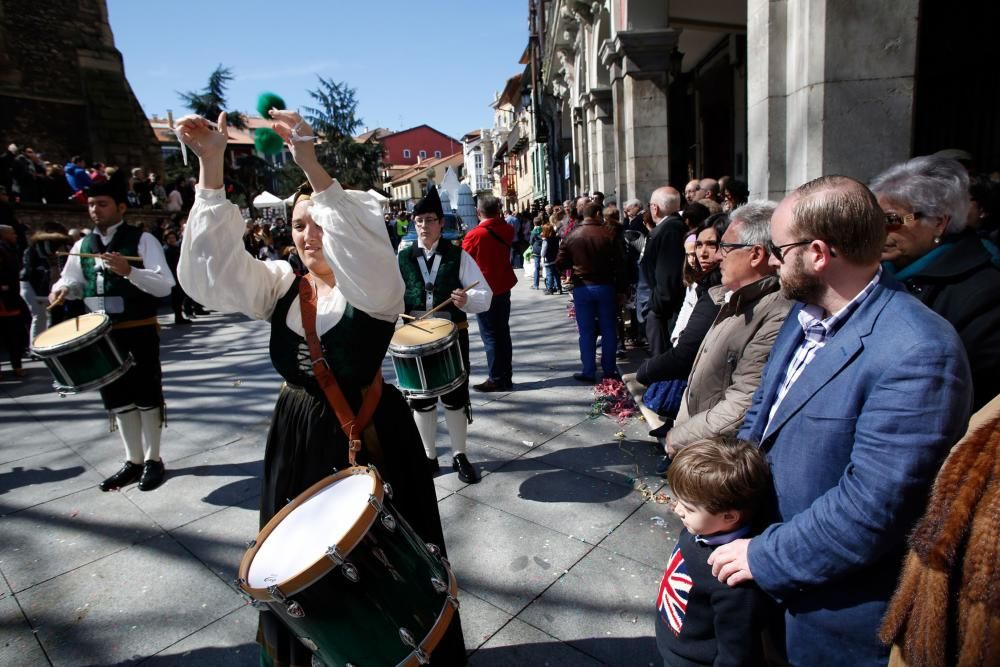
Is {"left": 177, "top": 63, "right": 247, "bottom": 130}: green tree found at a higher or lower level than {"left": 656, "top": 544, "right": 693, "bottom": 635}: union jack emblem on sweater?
higher

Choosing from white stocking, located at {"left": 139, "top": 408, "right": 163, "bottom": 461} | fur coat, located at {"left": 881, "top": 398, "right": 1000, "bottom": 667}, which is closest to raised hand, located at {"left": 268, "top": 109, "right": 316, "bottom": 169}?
fur coat, located at {"left": 881, "top": 398, "right": 1000, "bottom": 667}

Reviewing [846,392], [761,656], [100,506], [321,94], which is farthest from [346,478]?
[321,94]

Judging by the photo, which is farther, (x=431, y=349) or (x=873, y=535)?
(x=431, y=349)

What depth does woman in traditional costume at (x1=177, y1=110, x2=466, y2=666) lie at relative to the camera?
191 centimetres

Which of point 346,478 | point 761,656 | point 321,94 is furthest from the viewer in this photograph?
point 321,94

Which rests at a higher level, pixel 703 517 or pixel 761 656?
pixel 703 517

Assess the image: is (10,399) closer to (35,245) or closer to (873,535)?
(35,245)

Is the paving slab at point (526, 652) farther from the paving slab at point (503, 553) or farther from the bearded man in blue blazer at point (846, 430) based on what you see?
the bearded man in blue blazer at point (846, 430)

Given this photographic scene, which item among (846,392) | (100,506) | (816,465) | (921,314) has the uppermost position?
(921,314)

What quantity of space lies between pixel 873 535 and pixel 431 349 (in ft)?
8.49

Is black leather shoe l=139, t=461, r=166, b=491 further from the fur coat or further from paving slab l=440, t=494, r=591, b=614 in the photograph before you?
the fur coat

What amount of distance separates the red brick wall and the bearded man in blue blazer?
3332 inches

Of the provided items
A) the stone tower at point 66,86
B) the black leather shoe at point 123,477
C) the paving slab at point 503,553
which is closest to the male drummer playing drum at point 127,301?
the black leather shoe at point 123,477

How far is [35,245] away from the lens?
8.63 metres
